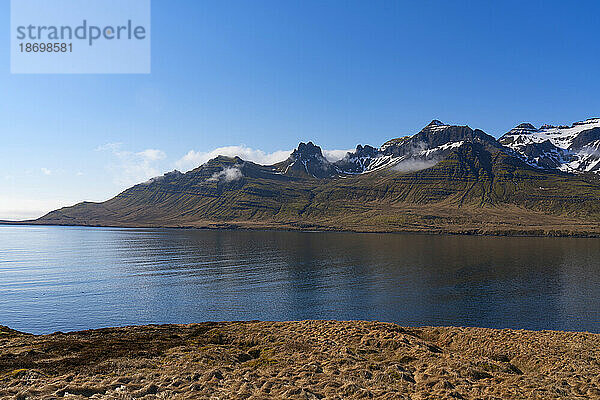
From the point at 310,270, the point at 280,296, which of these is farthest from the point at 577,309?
the point at 310,270

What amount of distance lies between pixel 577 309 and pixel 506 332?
32382mm

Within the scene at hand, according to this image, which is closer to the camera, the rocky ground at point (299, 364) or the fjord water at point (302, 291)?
the rocky ground at point (299, 364)

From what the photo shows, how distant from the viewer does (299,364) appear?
29.4 meters

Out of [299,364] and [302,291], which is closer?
[299,364]

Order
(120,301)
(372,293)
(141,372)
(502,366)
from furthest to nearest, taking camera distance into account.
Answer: (372,293), (120,301), (502,366), (141,372)

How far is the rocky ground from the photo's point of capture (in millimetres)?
23766

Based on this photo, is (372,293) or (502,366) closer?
(502,366)

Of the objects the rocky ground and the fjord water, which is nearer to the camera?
the rocky ground

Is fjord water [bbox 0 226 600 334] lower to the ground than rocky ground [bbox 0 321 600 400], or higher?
lower

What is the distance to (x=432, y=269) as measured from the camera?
106 m

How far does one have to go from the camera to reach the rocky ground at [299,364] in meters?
23.8

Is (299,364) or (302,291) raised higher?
(299,364)

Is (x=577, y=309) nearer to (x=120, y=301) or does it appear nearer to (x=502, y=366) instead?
(x=502, y=366)

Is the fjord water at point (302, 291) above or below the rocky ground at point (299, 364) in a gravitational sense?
below
